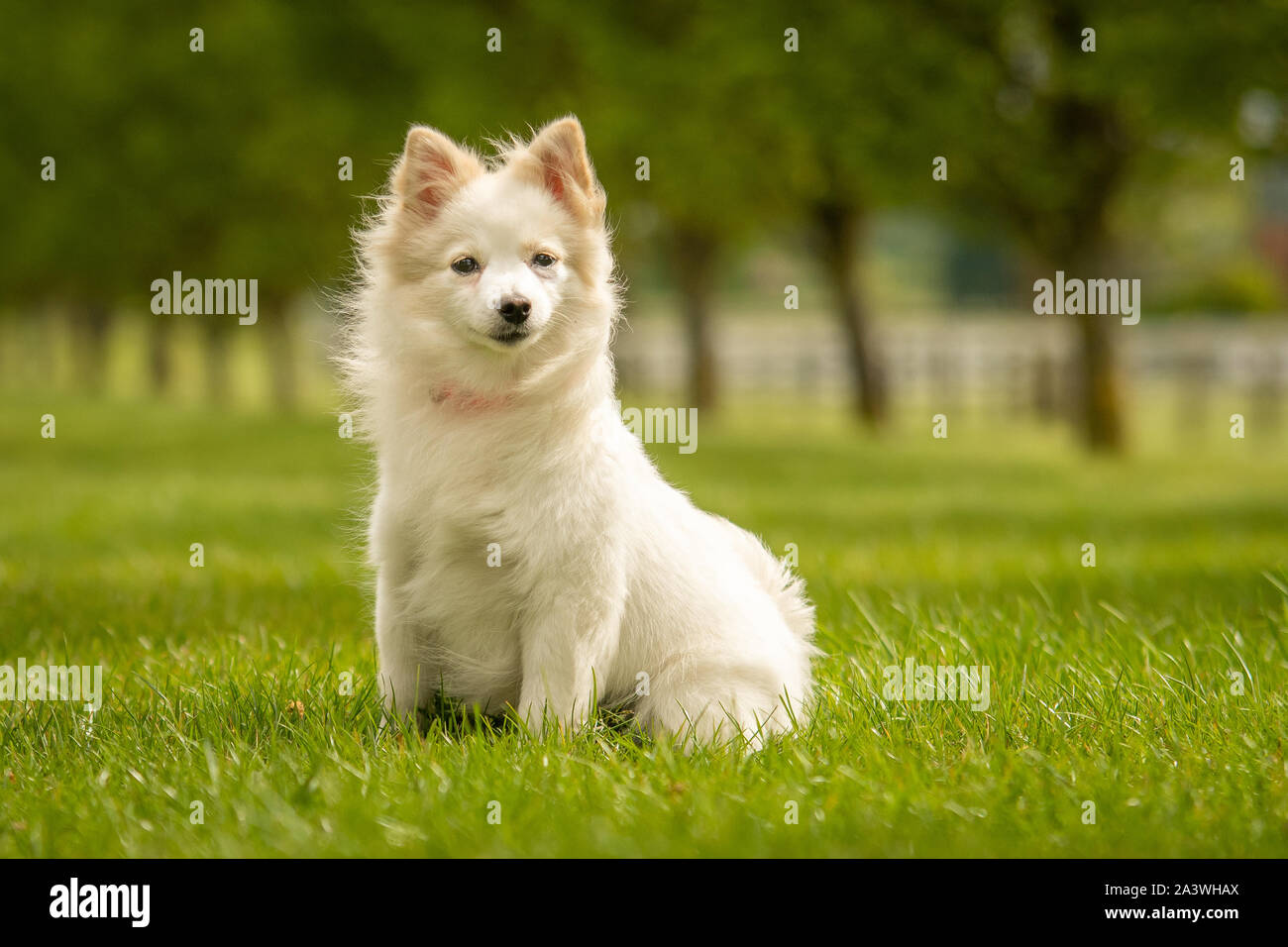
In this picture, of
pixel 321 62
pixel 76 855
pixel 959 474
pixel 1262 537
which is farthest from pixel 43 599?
pixel 321 62

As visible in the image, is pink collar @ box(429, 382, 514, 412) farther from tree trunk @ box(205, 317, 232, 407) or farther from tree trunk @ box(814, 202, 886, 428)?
tree trunk @ box(205, 317, 232, 407)

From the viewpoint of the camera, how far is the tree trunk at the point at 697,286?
25875 mm

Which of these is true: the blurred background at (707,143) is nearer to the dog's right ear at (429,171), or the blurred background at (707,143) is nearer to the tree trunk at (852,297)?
the tree trunk at (852,297)

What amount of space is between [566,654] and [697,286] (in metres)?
22.0

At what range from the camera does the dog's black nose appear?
406 cm

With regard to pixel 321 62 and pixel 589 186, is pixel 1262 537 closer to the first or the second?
pixel 589 186

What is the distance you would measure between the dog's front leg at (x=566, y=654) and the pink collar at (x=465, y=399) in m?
0.65

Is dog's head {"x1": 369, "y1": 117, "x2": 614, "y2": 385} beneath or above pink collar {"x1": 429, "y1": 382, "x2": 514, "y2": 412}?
above

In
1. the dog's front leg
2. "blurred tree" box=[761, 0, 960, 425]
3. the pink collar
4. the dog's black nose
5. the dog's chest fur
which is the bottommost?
the dog's front leg

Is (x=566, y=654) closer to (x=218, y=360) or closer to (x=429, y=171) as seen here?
(x=429, y=171)

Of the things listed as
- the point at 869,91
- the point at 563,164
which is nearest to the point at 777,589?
the point at 563,164

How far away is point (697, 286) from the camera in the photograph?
25.8 meters

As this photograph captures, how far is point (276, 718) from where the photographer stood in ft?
14.8

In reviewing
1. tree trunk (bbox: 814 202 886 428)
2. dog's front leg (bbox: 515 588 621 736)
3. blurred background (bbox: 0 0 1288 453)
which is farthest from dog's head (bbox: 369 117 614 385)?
tree trunk (bbox: 814 202 886 428)
